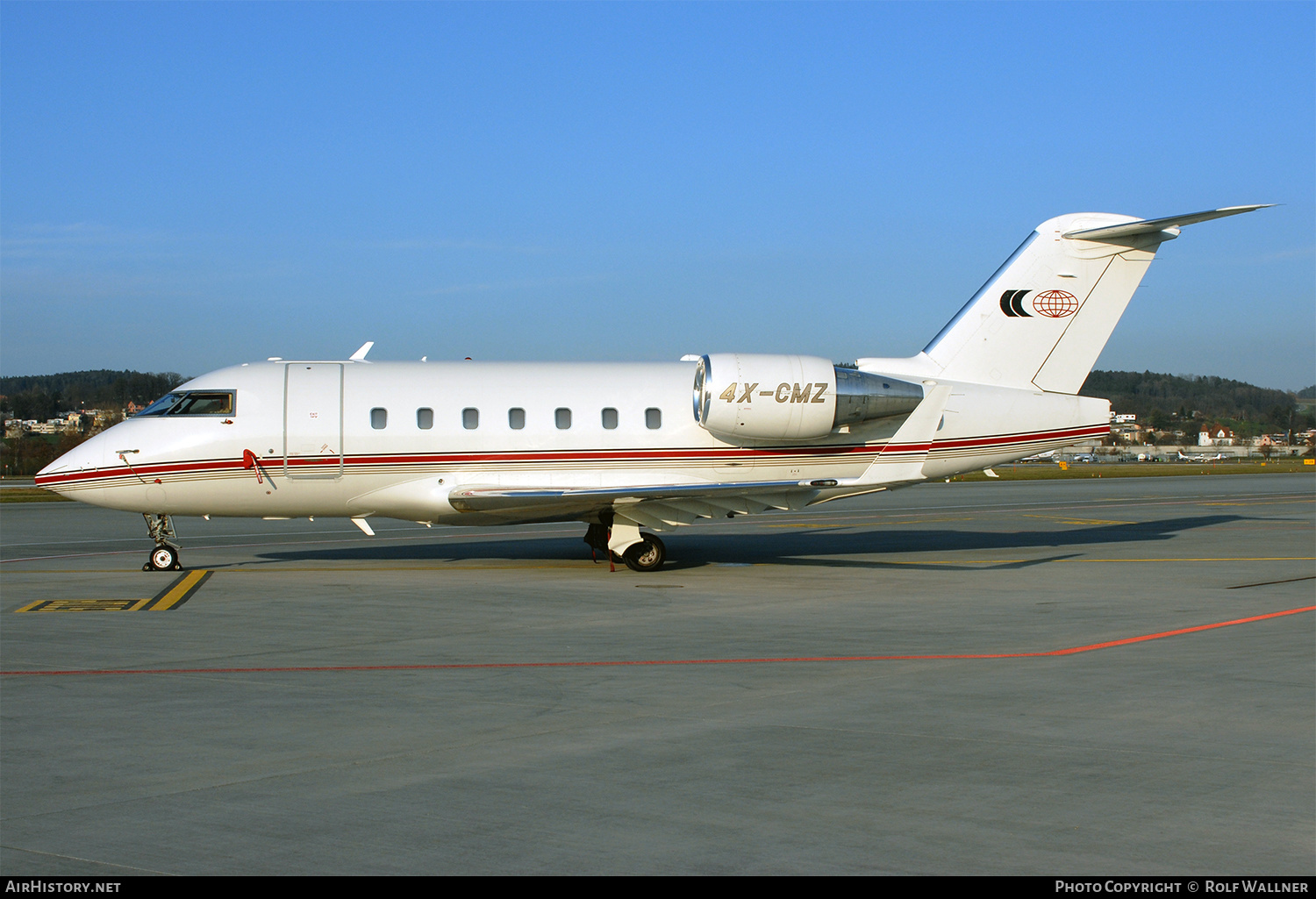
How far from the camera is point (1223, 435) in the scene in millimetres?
171250

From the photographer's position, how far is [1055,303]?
20688mm

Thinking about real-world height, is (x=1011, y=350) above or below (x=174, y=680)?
above

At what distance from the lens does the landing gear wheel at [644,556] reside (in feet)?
64.2

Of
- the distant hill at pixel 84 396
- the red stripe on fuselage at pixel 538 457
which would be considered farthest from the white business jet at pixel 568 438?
the distant hill at pixel 84 396

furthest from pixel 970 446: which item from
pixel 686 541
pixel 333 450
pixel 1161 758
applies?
pixel 1161 758

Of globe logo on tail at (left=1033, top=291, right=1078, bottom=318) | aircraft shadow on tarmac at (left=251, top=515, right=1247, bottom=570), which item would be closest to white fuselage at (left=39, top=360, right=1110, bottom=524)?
aircraft shadow on tarmac at (left=251, top=515, right=1247, bottom=570)

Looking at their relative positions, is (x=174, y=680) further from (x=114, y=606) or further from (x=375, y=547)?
(x=375, y=547)

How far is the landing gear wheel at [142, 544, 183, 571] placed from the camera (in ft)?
63.7

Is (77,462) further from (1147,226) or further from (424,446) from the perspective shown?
(1147,226)

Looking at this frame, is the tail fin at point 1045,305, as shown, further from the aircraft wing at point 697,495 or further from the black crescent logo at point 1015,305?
the aircraft wing at point 697,495

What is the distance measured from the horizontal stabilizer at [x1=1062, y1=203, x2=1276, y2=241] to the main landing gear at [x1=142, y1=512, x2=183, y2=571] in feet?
57.2

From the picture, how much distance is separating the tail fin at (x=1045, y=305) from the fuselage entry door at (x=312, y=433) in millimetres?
11146

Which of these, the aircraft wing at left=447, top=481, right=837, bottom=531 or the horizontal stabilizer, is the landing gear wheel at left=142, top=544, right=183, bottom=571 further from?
the horizontal stabilizer
